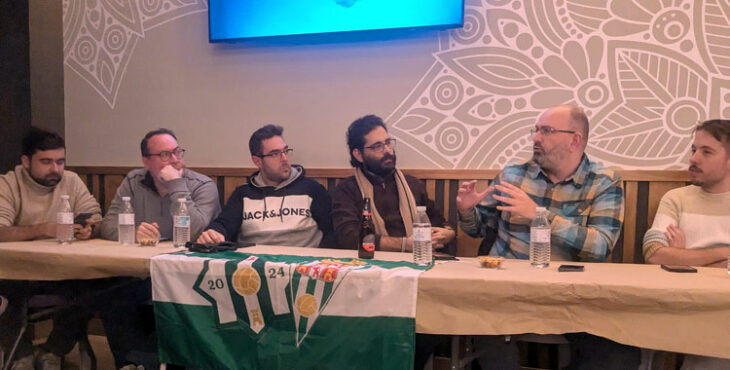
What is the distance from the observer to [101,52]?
3549 mm

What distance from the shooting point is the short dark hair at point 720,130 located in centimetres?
222

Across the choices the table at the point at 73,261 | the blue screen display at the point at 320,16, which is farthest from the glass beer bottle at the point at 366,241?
the blue screen display at the point at 320,16

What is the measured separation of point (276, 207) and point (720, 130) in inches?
76.6

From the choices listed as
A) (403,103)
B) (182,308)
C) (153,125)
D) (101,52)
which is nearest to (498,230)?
(403,103)

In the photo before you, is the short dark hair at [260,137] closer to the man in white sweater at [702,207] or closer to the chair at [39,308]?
the chair at [39,308]

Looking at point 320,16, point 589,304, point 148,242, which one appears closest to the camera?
point 589,304

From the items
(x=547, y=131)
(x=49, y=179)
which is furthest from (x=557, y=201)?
(x=49, y=179)

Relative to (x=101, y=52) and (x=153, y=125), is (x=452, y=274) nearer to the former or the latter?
(x=153, y=125)

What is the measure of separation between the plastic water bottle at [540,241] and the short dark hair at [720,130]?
2.89ft

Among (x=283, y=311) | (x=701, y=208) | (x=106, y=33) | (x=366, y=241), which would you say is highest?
(x=106, y=33)

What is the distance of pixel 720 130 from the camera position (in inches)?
88.0

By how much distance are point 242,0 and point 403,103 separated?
3.67ft

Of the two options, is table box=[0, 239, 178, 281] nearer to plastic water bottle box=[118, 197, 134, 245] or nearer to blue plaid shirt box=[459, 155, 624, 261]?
plastic water bottle box=[118, 197, 134, 245]

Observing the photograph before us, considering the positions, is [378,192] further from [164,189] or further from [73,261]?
[73,261]
